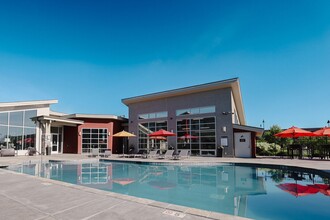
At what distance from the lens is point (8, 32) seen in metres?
14.1

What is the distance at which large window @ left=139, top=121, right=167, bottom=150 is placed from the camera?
69.3 ft

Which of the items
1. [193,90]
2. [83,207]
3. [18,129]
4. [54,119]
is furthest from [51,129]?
[83,207]

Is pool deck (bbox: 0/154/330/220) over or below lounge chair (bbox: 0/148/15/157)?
over

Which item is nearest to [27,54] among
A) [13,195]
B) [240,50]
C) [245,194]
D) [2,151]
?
[2,151]

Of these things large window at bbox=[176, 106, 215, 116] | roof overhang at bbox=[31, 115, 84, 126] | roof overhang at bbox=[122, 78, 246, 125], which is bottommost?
roof overhang at bbox=[31, 115, 84, 126]

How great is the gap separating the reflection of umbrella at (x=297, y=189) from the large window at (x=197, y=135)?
33.7 ft

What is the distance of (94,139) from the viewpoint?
76.0 feet

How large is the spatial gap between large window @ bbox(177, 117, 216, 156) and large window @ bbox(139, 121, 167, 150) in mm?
2625

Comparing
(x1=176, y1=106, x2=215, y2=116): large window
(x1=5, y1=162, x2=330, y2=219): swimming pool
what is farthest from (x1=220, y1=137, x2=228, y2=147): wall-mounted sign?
(x1=5, y1=162, x2=330, y2=219): swimming pool

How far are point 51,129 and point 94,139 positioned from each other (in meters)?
4.66

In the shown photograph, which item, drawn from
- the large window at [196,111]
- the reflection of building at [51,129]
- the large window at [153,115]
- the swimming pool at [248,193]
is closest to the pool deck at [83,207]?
the swimming pool at [248,193]

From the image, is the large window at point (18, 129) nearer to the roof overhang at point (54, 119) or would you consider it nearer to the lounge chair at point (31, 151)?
the roof overhang at point (54, 119)

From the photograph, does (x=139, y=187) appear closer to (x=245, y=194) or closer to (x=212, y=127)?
(x=245, y=194)

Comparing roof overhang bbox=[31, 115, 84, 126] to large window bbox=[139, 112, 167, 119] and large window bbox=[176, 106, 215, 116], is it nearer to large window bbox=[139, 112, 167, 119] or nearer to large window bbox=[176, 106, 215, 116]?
large window bbox=[139, 112, 167, 119]
